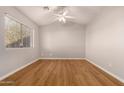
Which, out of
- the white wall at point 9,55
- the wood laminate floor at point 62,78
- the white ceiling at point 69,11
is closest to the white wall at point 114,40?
the wood laminate floor at point 62,78

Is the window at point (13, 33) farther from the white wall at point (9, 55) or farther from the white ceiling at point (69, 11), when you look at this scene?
the white ceiling at point (69, 11)

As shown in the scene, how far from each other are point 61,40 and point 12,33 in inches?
169

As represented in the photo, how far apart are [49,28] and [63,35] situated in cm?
100

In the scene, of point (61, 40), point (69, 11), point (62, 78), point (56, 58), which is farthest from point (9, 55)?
point (61, 40)

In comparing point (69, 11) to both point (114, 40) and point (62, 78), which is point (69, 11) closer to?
point (114, 40)

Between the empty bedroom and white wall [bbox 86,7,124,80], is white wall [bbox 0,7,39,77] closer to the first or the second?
the empty bedroom

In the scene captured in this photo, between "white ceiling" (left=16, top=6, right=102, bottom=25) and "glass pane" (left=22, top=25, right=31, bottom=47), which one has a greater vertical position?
"white ceiling" (left=16, top=6, right=102, bottom=25)

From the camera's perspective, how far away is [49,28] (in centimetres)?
826

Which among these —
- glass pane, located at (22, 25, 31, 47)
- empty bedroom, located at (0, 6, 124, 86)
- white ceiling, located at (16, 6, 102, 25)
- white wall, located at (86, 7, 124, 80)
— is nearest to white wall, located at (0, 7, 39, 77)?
empty bedroom, located at (0, 6, 124, 86)

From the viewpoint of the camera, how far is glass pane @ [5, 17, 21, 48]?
12.6 ft

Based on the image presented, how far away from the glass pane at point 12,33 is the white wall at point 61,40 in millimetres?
3294

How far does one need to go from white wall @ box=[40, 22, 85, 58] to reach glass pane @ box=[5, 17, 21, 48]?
3.29 m

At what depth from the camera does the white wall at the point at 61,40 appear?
8227 millimetres
